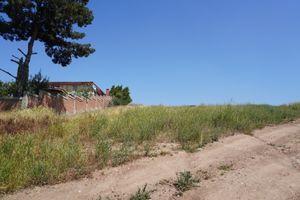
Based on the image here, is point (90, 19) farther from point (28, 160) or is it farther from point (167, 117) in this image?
point (28, 160)

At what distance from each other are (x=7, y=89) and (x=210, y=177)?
28884 millimetres

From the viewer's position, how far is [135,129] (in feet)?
35.9

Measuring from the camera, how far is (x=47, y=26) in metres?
32.8

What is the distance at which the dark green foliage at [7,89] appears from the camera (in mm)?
32812

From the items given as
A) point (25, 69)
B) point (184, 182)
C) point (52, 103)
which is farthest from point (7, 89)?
point (184, 182)

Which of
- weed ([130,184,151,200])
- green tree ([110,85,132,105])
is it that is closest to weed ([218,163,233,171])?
weed ([130,184,151,200])

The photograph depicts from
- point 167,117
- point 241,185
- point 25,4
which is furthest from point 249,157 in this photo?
point 25,4

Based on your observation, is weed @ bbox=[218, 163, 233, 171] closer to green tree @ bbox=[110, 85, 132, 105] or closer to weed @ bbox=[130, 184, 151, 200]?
weed @ bbox=[130, 184, 151, 200]

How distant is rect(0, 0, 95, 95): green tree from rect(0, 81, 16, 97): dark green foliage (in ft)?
2.32

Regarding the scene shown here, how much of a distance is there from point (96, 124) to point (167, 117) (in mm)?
2195

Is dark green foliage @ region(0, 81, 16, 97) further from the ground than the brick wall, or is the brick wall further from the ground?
dark green foliage @ region(0, 81, 16, 97)

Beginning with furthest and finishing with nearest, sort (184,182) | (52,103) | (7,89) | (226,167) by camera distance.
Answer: (7,89) → (52,103) → (226,167) → (184,182)

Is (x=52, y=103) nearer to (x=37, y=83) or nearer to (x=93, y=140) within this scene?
(x=37, y=83)

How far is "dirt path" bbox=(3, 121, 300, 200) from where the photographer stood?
6797 mm
